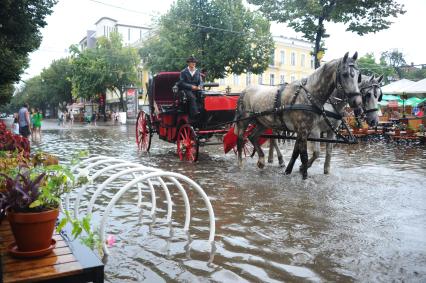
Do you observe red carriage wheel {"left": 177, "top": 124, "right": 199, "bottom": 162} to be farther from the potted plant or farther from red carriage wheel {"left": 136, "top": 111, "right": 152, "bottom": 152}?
the potted plant

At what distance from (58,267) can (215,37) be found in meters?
24.5

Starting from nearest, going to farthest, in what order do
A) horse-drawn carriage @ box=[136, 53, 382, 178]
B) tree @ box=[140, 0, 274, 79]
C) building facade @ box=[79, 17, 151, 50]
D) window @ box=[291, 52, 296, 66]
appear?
horse-drawn carriage @ box=[136, 53, 382, 178] → tree @ box=[140, 0, 274, 79] → window @ box=[291, 52, 296, 66] → building facade @ box=[79, 17, 151, 50]

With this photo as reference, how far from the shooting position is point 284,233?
4598 mm

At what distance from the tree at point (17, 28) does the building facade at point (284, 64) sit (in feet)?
117

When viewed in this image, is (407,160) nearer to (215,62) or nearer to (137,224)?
(137,224)

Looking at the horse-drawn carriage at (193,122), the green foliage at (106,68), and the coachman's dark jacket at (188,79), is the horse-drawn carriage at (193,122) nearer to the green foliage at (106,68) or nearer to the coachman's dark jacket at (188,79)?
the coachman's dark jacket at (188,79)

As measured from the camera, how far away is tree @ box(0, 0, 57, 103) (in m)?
15.2

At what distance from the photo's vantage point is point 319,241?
4.30m

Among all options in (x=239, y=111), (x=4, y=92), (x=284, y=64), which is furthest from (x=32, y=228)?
(x=284, y=64)

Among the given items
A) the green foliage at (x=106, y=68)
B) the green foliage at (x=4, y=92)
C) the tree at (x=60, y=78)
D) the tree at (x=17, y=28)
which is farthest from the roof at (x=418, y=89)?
the tree at (x=60, y=78)

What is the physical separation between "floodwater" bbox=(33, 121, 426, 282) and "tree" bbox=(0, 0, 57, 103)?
37.4 feet

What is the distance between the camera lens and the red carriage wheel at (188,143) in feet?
32.7

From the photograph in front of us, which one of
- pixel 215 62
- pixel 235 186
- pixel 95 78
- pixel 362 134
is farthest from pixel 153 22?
pixel 235 186

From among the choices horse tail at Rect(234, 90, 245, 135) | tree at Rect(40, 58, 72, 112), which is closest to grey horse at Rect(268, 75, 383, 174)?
horse tail at Rect(234, 90, 245, 135)
